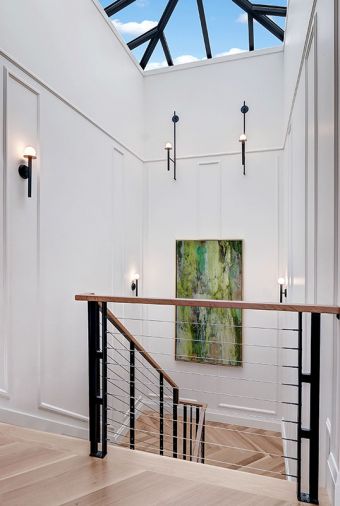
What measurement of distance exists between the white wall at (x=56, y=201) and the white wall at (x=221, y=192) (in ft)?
3.15

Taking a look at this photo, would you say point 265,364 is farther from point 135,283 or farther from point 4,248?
point 135,283

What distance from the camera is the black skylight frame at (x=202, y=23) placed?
14.9 feet

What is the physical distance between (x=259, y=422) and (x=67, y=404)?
283 cm

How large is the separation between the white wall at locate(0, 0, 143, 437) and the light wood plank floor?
0.78 meters

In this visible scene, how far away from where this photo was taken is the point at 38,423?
2.72 metres

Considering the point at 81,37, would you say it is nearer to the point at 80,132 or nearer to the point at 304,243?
the point at 80,132

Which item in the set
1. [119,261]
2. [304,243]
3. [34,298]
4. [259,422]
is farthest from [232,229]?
[34,298]

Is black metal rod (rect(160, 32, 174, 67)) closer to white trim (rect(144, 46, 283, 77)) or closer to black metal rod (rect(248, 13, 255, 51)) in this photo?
white trim (rect(144, 46, 283, 77))

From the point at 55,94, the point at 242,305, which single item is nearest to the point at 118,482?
the point at 242,305

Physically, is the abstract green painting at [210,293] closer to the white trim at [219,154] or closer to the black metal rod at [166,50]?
the white trim at [219,154]

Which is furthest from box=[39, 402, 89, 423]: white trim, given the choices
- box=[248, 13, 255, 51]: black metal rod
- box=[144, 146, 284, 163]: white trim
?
box=[248, 13, 255, 51]: black metal rod

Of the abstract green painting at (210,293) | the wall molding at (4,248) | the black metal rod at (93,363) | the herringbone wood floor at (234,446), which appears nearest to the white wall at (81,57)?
the wall molding at (4,248)

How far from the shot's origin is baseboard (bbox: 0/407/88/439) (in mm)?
2445

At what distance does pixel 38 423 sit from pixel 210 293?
2.89 meters
